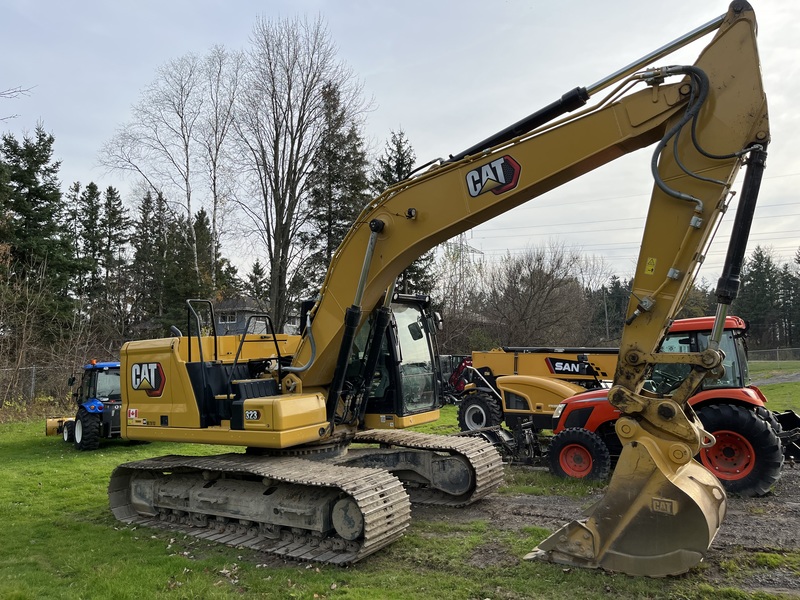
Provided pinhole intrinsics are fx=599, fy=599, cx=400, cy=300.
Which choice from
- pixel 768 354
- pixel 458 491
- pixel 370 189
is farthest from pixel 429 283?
pixel 768 354

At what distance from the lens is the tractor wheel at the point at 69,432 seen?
1404cm

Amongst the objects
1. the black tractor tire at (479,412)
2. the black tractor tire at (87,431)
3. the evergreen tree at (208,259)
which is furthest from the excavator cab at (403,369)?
the evergreen tree at (208,259)

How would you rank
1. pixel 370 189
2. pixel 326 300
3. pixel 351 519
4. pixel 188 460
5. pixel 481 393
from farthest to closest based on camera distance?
pixel 370 189 < pixel 481 393 < pixel 188 460 < pixel 326 300 < pixel 351 519

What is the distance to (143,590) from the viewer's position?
504 centimetres

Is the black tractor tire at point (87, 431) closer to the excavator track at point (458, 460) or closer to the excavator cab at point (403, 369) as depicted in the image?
the excavator track at point (458, 460)

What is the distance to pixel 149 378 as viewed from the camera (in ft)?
24.0

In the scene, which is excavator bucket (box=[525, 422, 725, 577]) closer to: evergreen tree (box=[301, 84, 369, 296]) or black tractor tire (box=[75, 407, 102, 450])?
black tractor tire (box=[75, 407, 102, 450])

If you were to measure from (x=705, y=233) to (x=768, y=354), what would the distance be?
48054mm

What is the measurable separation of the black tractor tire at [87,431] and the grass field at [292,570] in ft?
17.3

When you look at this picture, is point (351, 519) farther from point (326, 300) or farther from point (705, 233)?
point (705, 233)

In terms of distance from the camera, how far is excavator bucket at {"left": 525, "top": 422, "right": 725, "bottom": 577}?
14.5 feet

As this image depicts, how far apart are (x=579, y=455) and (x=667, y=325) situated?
4303 millimetres

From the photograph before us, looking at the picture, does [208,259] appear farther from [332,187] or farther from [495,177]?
[495,177]

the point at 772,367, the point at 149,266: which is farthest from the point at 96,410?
the point at 772,367
